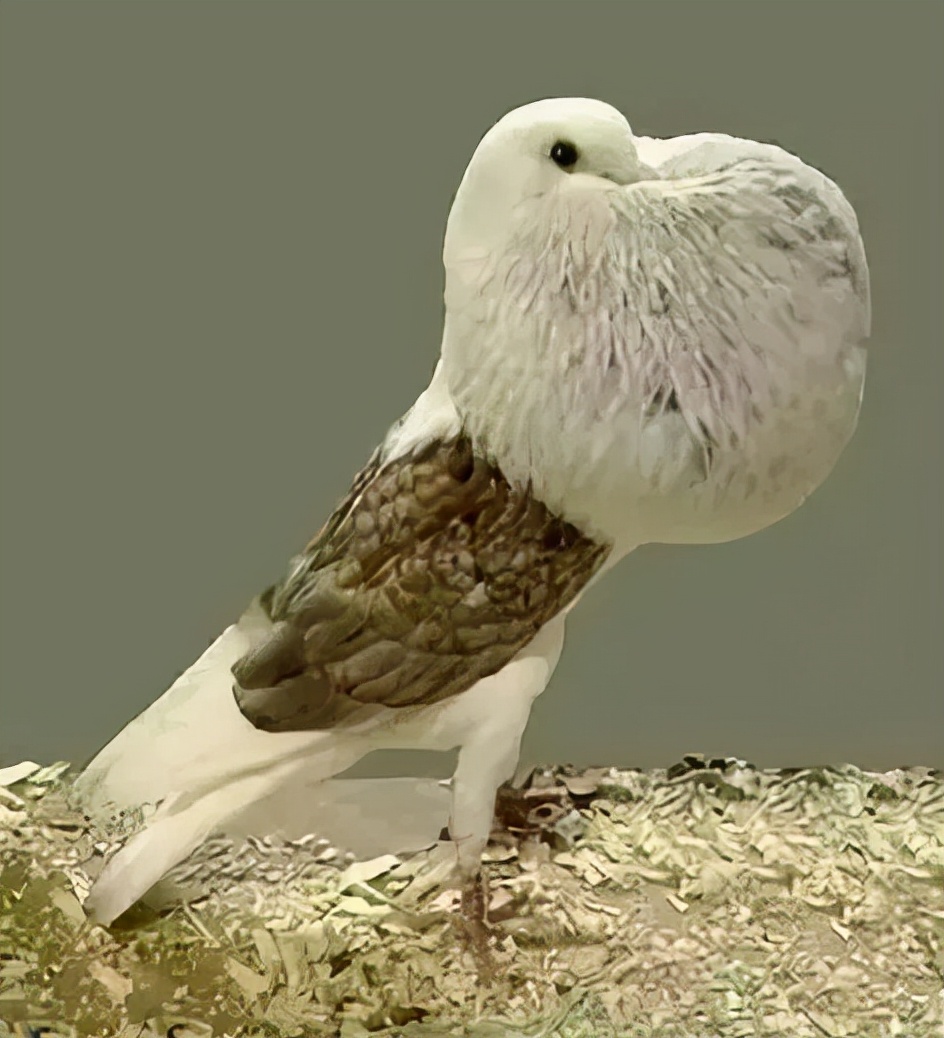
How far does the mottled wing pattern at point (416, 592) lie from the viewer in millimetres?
1142

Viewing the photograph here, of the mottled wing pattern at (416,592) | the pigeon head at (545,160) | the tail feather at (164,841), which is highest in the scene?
the pigeon head at (545,160)

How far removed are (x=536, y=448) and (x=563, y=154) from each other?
23cm

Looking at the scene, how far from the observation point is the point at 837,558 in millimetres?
1387

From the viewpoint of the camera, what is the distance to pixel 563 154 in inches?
42.4

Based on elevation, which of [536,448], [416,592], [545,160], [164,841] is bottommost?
[164,841]

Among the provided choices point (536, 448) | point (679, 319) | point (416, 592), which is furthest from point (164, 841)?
point (679, 319)

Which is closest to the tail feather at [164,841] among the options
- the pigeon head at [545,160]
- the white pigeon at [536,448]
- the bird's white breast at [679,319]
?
the white pigeon at [536,448]

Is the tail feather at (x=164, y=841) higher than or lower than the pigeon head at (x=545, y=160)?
lower

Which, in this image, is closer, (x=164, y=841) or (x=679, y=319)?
(x=679, y=319)

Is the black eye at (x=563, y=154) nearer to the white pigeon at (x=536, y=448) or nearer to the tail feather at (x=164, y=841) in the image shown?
the white pigeon at (x=536, y=448)

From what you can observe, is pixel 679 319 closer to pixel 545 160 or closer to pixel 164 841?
pixel 545 160

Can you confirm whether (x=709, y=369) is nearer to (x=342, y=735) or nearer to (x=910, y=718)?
(x=342, y=735)

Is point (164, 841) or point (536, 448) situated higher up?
point (536, 448)

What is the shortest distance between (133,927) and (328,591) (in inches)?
13.5
